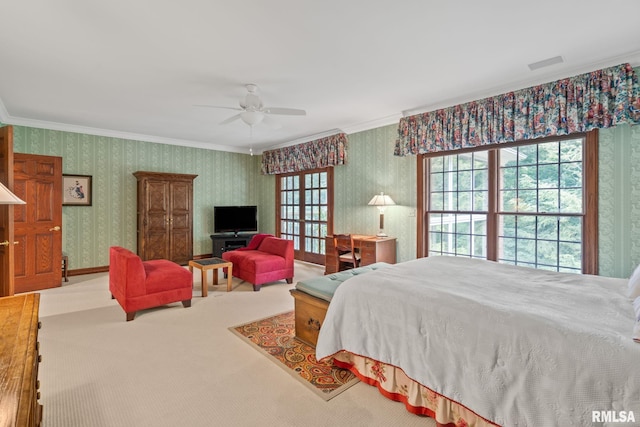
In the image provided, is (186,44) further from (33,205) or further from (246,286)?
(33,205)

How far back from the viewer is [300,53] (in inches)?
120

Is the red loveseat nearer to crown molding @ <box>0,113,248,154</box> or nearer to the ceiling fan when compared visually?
the ceiling fan

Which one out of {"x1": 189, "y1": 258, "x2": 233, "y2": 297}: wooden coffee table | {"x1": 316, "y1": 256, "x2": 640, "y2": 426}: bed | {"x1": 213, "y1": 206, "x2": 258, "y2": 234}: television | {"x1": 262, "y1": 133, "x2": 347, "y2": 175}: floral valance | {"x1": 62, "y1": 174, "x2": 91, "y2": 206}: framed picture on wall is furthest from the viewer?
{"x1": 213, "y1": 206, "x2": 258, "y2": 234}: television

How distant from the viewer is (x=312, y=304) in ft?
9.32

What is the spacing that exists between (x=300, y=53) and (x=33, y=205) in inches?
183

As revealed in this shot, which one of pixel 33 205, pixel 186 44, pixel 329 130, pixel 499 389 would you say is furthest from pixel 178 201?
pixel 499 389

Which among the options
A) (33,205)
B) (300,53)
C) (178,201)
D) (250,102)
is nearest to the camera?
(300,53)

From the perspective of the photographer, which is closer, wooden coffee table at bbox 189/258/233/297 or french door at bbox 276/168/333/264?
wooden coffee table at bbox 189/258/233/297

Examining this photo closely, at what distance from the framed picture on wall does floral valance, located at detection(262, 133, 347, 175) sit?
361 centimetres

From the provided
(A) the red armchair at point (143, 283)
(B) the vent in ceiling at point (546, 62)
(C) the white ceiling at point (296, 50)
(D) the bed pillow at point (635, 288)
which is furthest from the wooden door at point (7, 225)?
(B) the vent in ceiling at point (546, 62)

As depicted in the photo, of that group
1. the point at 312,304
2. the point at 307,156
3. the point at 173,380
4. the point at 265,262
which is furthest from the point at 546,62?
the point at 173,380

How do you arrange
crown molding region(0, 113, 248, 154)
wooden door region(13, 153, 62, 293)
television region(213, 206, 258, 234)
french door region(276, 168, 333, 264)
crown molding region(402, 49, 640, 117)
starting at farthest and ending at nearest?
television region(213, 206, 258, 234), french door region(276, 168, 333, 264), crown molding region(0, 113, 248, 154), wooden door region(13, 153, 62, 293), crown molding region(402, 49, 640, 117)

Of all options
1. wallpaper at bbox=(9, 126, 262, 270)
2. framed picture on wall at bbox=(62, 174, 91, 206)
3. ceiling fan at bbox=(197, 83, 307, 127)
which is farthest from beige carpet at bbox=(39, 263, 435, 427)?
framed picture on wall at bbox=(62, 174, 91, 206)

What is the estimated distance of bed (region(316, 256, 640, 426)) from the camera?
4.48 ft
